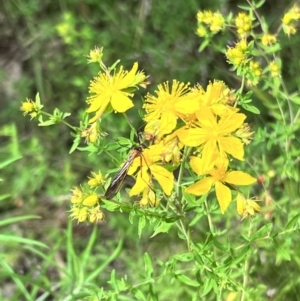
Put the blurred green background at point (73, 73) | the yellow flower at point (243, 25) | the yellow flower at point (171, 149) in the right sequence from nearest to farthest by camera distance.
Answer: the yellow flower at point (171, 149), the yellow flower at point (243, 25), the blurred green background at point (73, 73)

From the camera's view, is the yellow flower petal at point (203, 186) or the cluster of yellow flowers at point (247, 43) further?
the cluster of yellow flowers at point (247, 43)

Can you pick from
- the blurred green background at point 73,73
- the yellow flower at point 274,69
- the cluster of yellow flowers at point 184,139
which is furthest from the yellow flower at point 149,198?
the blurred green background at point 73,73

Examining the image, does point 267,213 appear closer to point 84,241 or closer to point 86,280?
point 86,280

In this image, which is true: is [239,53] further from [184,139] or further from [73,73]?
[73,73]

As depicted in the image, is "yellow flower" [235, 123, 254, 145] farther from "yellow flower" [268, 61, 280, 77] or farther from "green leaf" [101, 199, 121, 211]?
"yellow flower" [268, 61, 280, 77]

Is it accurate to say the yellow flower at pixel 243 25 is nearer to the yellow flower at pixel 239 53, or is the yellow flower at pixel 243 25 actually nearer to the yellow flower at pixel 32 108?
the yellow flower at pixel 239 53

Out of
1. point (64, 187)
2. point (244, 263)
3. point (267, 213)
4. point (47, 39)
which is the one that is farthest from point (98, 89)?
point (47, 39)

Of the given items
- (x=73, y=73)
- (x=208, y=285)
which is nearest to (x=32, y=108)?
(x=208, y=285)
